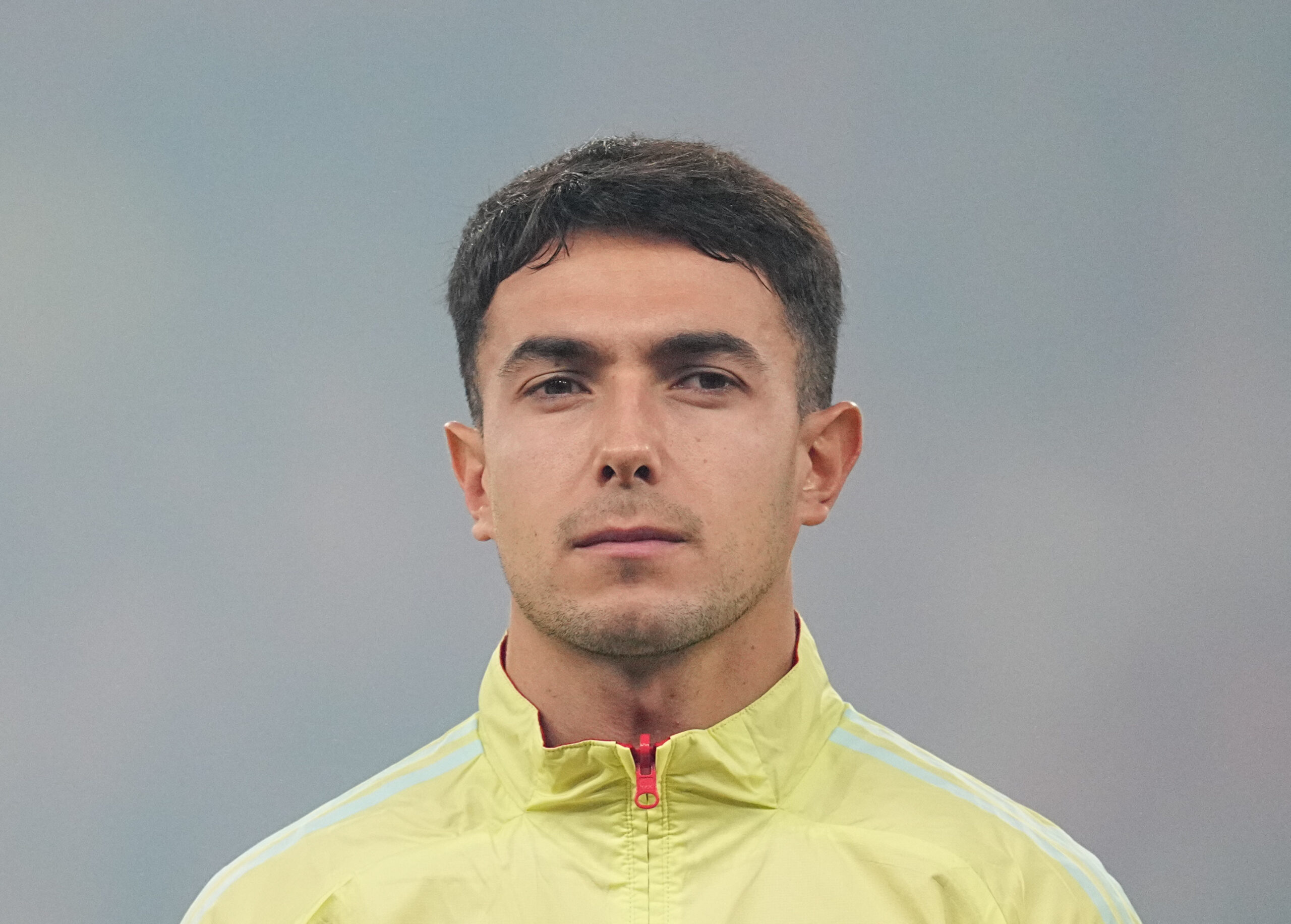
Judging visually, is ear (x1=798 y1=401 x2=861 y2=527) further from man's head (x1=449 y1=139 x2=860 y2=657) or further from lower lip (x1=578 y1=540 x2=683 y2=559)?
lower lip (x1=578 y1=540 x2=683 y2=559)

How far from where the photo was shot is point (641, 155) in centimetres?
251

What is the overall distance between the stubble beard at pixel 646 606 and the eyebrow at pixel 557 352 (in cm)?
24

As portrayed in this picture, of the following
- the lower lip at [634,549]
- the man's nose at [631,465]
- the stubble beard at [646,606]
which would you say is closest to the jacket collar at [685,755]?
the stubble beard at [646,606]

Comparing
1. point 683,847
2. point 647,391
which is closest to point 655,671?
point 683,847

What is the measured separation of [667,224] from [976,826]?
3.31ft

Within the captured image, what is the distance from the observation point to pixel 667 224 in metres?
2.37

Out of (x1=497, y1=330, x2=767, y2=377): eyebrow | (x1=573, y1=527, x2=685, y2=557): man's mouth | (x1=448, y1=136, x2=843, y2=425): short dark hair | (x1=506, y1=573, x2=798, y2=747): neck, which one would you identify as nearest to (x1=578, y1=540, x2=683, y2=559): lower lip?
(x1=573, y1=527, x2=685, y2=557): man's mouth

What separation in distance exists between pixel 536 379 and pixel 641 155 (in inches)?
17.5

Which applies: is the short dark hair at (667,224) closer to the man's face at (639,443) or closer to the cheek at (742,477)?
the man's face at (639,443)

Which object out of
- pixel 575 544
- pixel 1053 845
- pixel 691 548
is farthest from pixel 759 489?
pixel 1053 845

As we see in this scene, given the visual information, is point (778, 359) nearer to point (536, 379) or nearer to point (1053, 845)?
point (536, 379)

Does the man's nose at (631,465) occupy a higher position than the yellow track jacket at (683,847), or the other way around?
the man's nose at (631,465)

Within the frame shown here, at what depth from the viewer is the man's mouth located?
2172 millimetres

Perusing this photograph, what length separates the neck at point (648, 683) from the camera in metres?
2.29
